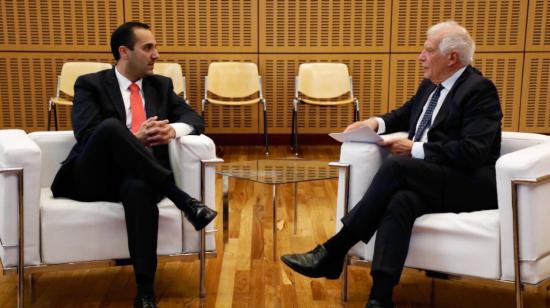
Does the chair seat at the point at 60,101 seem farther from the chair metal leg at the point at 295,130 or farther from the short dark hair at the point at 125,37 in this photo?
the short dark hair at the point at 125,37

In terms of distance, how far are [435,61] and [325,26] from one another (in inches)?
159

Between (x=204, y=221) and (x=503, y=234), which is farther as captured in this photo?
(x=204, y=221)

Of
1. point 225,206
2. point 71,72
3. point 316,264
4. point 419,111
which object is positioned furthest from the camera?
point 71,72

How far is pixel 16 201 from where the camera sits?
2.67 m

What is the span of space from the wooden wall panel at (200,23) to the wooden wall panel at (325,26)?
17 cm

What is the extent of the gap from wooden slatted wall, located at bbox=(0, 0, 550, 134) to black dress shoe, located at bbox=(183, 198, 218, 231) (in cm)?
422

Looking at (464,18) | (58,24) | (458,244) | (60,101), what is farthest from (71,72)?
(458,244)

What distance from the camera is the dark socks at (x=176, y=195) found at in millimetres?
2877

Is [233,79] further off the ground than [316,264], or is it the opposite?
[233,79]

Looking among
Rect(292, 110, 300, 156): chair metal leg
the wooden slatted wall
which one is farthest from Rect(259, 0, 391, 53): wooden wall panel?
Rect(292, 110, 300, 156): chair metal leg

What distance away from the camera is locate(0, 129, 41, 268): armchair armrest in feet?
8.68

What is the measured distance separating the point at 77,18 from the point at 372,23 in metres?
3.15

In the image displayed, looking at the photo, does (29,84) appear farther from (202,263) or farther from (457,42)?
(457,42)

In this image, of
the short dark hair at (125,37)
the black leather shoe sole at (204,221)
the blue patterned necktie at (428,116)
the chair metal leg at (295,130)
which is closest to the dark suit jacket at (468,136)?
the blue patterned necktie at (428,116)
